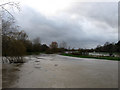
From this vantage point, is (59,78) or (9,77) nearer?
(59,78)

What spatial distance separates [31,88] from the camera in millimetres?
4445

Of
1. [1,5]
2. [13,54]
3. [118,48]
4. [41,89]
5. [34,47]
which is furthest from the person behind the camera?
[34,47]

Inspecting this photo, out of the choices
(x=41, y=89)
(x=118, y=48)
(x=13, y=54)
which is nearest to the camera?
(x=41, y=89)

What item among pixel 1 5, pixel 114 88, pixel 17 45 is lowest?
pixel 114 88

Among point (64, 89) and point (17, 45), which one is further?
point (17, 45)

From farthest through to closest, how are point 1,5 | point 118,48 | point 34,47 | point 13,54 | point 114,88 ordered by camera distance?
1. point 34,47
2. point 118,48
3. point 13,54
4. point 114,88
5. point 1,5

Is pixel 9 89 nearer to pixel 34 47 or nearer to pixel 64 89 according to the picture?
pixel 64 89

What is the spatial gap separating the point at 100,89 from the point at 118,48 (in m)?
38.7

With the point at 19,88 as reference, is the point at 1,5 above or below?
above

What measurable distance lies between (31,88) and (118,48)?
132ft

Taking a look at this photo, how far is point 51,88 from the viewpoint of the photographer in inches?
178

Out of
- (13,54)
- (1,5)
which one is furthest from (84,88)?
(13,54)

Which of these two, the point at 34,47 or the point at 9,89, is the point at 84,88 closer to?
the point at 9,89

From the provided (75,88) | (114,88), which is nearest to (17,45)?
(75,88)
